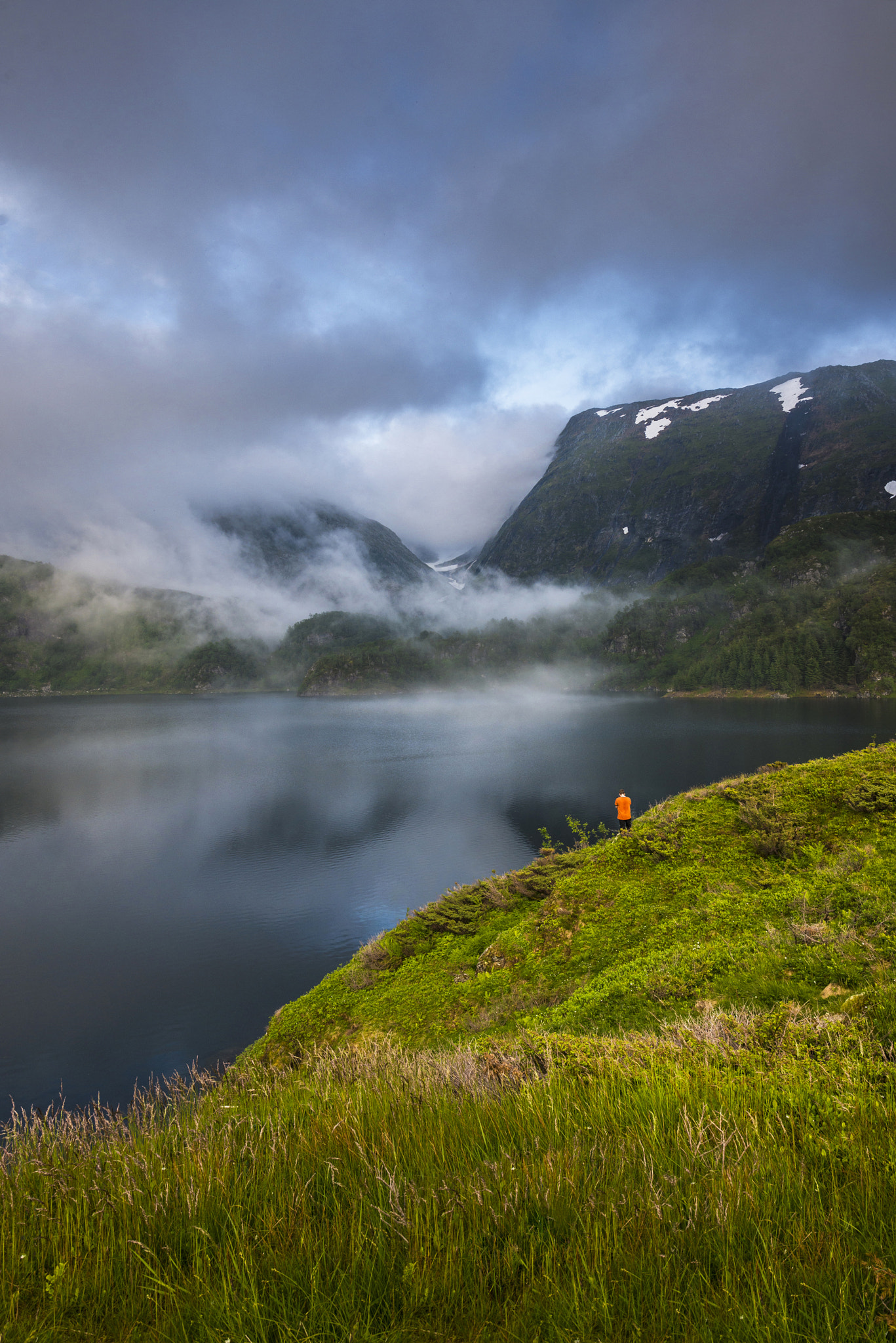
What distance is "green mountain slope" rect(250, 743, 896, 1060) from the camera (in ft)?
21.9

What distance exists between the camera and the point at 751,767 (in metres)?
48.8

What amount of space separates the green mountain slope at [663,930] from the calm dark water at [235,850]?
837 centimetres

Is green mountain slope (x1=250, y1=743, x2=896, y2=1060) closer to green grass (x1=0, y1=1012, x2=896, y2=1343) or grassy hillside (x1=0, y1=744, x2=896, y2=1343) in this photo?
grassy hillside (x1=0, y1=744, x2=896, y2=1343)

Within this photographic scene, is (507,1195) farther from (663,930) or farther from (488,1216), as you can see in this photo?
(663,930)

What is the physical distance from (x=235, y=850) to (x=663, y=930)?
100 ft

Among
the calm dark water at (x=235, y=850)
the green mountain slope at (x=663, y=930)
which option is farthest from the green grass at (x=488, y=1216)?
the calm dark water at (x=235, y=850)

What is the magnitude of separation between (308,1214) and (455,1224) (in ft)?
2.33

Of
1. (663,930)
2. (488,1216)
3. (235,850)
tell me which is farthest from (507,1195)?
(235,850)

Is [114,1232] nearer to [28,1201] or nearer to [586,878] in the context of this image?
[28,1201]

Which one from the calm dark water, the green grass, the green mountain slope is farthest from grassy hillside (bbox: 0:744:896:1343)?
the calm dark water

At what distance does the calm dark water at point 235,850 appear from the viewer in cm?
1742

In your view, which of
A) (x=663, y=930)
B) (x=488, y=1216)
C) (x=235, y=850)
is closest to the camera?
(x=488, y=1216)

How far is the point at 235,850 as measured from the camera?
1336 inches

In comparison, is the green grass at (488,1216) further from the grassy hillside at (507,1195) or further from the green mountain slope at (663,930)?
the green mountain slope at (663,930)
